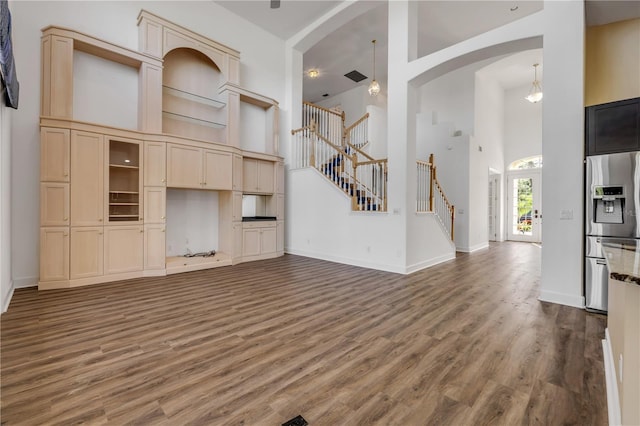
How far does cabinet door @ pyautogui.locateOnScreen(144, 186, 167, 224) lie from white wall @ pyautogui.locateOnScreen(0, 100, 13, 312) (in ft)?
5.11

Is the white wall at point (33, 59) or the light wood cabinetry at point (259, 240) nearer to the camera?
the white wall at point (33, 59)

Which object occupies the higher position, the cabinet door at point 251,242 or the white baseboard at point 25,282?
the cabinet door at point 251,242

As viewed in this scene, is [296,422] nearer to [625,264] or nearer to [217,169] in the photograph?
[625,264]

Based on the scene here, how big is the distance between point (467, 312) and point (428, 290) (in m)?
0.86

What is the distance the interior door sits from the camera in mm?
9820

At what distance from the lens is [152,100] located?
4871 mm

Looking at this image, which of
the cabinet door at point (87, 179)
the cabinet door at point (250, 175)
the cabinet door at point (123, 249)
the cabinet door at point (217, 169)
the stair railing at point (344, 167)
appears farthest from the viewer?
the cabinet door at point (250, 175)

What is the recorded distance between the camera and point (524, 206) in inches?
400

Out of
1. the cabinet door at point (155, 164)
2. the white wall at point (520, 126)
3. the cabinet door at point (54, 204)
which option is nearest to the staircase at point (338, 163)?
the cabinet door at point (155, 164)

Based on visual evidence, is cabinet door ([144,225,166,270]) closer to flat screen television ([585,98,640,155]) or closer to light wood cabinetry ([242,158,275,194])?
light wood cabinetry ([242,158,275,194])

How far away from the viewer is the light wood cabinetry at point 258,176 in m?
6.36

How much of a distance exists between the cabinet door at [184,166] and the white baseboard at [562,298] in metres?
5.71

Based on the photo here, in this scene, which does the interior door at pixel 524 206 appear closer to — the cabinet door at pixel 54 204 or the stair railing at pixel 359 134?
the stair railing at pixel 359 134

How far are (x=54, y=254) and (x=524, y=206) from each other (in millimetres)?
12748
